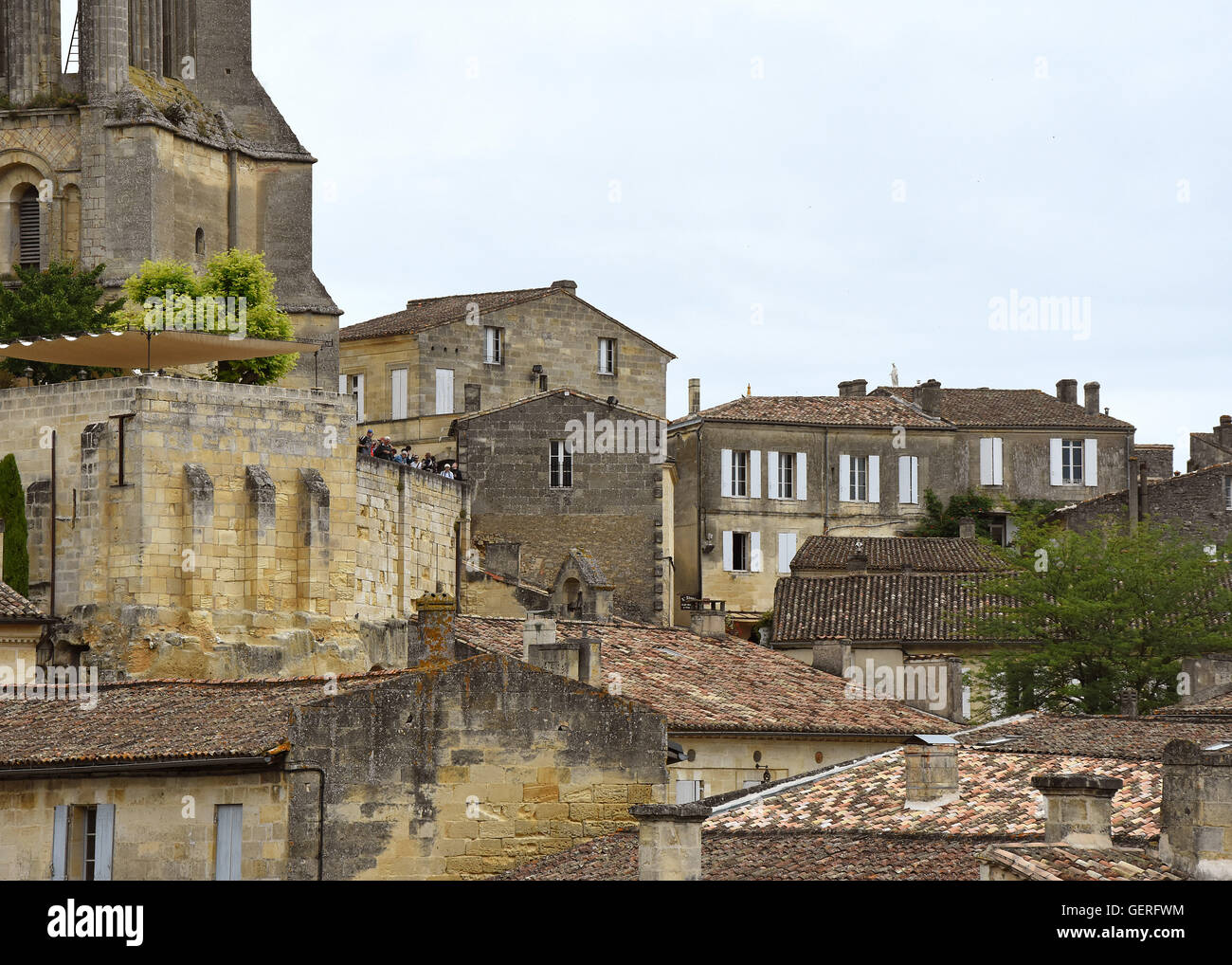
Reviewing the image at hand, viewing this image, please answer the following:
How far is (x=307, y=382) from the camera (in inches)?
2210

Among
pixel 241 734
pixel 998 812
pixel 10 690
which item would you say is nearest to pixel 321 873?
pixel 241 734

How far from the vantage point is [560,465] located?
56375 mm

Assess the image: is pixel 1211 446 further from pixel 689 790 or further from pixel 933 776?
pixel 933 776

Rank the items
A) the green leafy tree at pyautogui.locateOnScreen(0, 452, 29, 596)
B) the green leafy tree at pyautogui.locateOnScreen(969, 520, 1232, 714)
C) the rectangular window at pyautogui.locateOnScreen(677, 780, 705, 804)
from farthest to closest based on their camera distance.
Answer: the green leafy tree at pyautogui.locateOnScreen(969, 520, 1232, 714)
the green leafy tree at pyautogui.locateOnScreen(0, 452, 29, 596)
the rectangular window at pyautogui.locateOnScreen(677, 780, 705, 804)

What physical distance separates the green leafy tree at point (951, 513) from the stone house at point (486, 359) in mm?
7098

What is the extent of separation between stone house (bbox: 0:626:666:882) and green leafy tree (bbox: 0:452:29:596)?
13.9 metres

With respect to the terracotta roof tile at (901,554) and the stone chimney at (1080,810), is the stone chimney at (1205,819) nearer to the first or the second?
the stone chimney at (1080,810)

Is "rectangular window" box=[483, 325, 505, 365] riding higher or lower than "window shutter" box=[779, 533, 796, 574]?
higher

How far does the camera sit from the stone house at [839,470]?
6259 centimetres

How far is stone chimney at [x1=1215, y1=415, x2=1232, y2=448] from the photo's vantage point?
75188mm

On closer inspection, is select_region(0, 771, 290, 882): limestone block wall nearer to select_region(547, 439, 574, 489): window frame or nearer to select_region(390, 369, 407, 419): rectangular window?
select_region(547, 439, 574, 489): window frame

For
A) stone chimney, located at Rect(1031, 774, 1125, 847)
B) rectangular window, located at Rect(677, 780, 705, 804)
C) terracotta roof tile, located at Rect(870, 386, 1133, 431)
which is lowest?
rectangular window, located at Rect(677, 780, 705, 804)

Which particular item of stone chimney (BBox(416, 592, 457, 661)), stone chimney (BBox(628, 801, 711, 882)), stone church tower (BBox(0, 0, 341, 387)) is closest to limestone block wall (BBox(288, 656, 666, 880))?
stone chimney (BBox(416, 592, 457, 661))

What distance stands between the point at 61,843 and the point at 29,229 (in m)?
29.9
